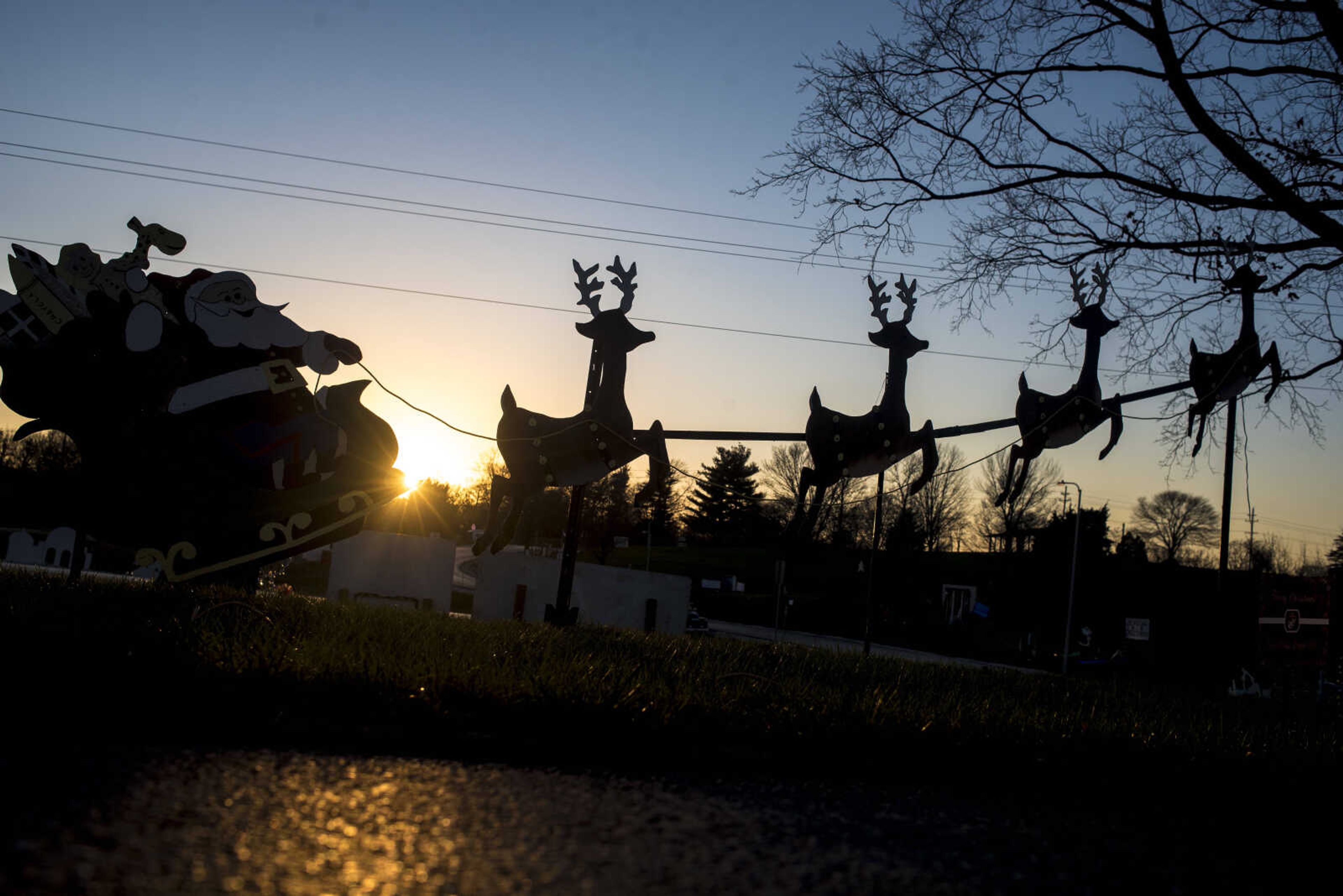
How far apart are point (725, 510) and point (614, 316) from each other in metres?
76.4

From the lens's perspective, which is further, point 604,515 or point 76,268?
point 604,515

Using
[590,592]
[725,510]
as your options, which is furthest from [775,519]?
[590,592]

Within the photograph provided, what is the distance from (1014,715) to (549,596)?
12.6 meters

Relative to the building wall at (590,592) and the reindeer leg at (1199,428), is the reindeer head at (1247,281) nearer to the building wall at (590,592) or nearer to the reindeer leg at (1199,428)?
the reindeer leg at (1199,428)

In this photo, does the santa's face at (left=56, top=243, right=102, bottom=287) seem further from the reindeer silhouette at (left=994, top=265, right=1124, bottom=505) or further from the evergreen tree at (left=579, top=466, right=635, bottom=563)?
the evergreen tree at (left=579, top=466, right=635, bottom=563)

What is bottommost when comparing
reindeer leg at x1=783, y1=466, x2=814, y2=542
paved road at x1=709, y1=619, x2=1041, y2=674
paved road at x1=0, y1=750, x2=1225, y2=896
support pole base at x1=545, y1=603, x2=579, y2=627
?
paved road at x1=709, y1=619, x2=1041, y2=674

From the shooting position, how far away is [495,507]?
9383mm

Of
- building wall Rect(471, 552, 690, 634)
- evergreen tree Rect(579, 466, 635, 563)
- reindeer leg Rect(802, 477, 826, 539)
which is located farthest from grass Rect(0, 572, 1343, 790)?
evergreen tree Rect(579, 466, 635, 563)

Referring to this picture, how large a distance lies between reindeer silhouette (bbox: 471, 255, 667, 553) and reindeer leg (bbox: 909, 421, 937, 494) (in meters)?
2.22

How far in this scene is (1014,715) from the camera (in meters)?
5.99

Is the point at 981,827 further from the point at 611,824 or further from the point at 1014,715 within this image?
the point at 1014,715

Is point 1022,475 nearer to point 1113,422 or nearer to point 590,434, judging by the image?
point 1113,422

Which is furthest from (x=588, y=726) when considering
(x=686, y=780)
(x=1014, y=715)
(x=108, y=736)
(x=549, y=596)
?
(x=549, y=596)

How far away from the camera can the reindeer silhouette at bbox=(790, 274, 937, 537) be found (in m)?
8.33
